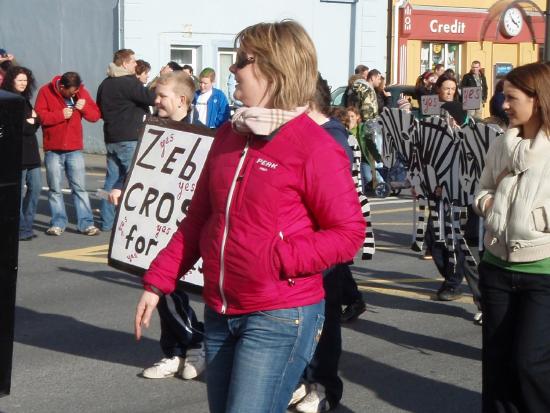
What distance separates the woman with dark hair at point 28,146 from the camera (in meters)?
11.6

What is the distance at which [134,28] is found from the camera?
2306cm

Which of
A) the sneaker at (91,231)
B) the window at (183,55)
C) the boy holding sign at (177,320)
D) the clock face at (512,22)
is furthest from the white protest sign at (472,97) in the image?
the clock face at (512,22)

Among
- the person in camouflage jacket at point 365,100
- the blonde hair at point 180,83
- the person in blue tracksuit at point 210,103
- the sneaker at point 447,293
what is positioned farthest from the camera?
the person in camouflage jacket at point 365,100

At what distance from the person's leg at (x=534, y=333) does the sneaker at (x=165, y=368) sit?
234 cm

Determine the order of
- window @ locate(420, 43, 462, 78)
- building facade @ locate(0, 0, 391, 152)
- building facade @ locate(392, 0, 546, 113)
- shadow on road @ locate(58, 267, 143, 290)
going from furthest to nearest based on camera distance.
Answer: window @ locate(420, 43, 462, 78) → building facade @ locate(392, 0, 546, 113) → building facade @ locate(0, 0, 391, 152) → shadow on road @ locate(58, 267, 143, 290)

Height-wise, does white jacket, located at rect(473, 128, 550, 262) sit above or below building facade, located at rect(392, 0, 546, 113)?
below

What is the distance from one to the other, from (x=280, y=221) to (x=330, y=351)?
8.07ft

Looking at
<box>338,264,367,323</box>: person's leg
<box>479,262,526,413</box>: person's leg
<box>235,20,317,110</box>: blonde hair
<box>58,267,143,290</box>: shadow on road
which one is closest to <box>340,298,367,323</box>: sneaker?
<box>338,264,367,323</box>: person's leg

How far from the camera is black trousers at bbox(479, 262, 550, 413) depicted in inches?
189

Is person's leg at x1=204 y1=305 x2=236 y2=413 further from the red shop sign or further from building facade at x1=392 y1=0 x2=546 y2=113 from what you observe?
the red shop sign

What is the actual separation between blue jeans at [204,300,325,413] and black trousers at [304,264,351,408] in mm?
2221

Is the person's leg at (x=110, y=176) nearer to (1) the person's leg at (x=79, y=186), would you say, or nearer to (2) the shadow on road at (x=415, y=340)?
(1) the person's leg at (x=79, y=186)

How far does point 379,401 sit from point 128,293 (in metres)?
3.52

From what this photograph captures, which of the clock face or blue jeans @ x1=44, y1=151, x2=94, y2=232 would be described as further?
the clock face
